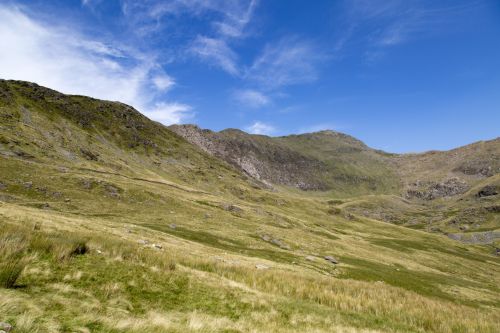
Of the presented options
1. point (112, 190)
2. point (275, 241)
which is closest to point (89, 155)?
point (112, 190)

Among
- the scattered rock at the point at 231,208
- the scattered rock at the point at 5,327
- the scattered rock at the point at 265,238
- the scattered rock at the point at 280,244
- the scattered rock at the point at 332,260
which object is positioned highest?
the scattered rock at the point at 5,327

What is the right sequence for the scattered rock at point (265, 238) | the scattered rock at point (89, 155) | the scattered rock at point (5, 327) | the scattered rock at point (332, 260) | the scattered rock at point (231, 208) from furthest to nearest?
the scattered rock at point (89, 155)
the scattered rock at point (231, 208)
the scattered rock at point (265, 238)
the scattered rock at point (332, 260)
the scattered rock at point (5, 327)

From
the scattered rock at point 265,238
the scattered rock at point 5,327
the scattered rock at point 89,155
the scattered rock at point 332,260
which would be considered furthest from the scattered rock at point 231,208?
the scattered rock at point 5,327

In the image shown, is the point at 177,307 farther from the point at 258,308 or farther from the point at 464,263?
the point at 464,263

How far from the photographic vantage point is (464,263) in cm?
13400

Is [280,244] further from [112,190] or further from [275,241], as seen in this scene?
[112,190]

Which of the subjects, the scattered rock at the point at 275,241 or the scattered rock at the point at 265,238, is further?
the scattered rock at the point at 265,238

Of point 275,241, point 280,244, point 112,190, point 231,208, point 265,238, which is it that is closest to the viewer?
point 280,244

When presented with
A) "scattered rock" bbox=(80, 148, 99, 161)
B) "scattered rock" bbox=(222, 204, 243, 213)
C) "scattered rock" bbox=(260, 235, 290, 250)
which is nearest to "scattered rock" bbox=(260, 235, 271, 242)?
"scattered rock" bbox=(260, 235, 290, 250)

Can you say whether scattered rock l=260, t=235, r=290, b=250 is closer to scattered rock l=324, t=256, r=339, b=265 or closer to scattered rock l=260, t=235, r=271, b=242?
scattered rock l=260, t=235, r=271, b=242

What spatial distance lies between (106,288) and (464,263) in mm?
154669

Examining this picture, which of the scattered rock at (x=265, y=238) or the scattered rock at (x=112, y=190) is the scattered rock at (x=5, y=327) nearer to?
the scattered rock at (x=265, y=238)

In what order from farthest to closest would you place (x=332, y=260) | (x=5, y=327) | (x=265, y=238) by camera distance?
1. (x=265, y=238)
2. (x=332, y=260)
3. (x=5, y=327)

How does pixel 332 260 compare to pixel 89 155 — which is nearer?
pixel 332 260
